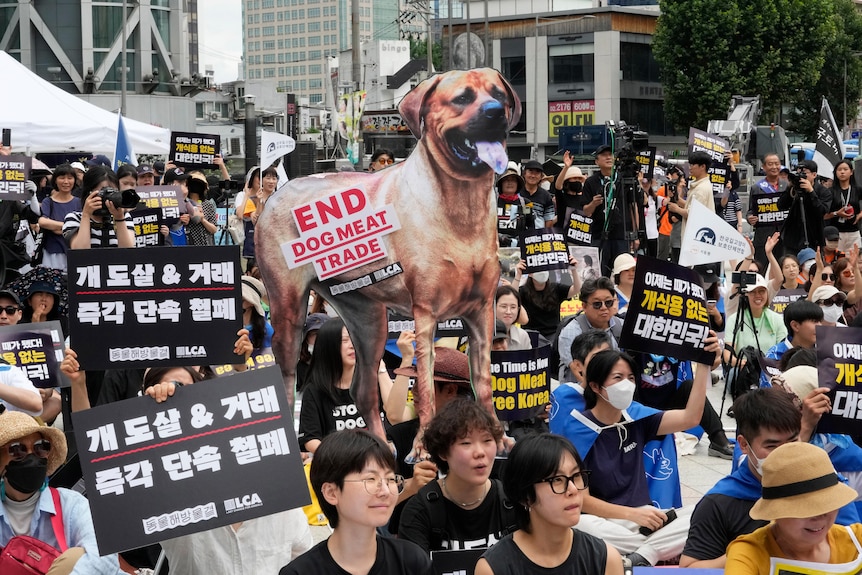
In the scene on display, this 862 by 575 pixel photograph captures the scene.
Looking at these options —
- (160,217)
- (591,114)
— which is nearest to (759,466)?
(160,217)

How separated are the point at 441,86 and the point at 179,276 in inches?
73.1

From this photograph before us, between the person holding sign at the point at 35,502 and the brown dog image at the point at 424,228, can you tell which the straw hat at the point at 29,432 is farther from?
the brown dog image at the point at 424,228

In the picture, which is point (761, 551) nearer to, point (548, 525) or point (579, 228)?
point (548, 525)

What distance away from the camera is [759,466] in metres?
4.41

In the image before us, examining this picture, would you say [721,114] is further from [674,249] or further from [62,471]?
[62,471]

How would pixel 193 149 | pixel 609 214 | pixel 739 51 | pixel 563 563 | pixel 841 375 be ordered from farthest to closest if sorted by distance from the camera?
1. pixel 739 51
2. pixel 193 149
3. pixel 609 214
4. pixel 841 375
5. pixel 563 563

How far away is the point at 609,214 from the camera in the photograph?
1096cm

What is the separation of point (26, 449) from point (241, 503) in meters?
0.94

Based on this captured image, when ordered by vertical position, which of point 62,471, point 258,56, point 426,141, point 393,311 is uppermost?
point 258,56

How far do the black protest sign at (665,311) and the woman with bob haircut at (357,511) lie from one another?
2351 millimetres

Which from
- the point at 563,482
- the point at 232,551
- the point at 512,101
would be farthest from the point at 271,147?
the point at 563,482

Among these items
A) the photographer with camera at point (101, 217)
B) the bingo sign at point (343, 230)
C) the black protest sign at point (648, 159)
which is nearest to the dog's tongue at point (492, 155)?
the bingo sign at point (343, 230)

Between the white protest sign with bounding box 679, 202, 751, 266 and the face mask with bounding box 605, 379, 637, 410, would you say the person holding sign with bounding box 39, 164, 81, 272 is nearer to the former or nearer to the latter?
the white protest sign with bounding box 679, 202, 751, 266

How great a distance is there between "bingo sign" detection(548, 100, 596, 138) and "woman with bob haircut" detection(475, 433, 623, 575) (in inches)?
2173
